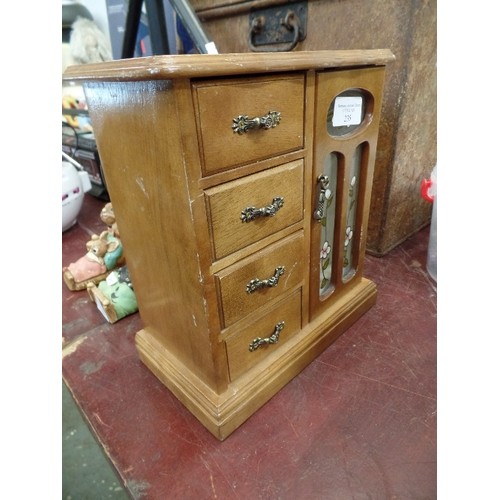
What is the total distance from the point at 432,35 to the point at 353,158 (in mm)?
480

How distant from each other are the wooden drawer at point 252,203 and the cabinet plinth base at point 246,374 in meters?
0.31

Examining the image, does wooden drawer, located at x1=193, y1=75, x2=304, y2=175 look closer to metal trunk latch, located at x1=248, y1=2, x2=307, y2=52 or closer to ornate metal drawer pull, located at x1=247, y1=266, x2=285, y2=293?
ornate metal drawer pull, located at x1=247, y1=266, x2=285, y2=293

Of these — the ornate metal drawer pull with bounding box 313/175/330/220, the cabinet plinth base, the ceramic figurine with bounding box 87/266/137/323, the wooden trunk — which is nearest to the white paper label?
the ornate metal drawer pull with bounding box 313/175/330/220

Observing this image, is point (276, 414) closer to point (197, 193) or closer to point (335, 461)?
point (335, 461)

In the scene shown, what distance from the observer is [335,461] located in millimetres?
656

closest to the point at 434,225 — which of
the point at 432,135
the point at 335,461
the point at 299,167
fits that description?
the point at 432,135

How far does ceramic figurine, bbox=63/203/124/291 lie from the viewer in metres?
1.14

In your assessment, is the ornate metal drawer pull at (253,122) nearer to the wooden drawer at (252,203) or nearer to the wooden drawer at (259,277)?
the wooden drawer at (252,203)

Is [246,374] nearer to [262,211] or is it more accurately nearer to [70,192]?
[262,211]

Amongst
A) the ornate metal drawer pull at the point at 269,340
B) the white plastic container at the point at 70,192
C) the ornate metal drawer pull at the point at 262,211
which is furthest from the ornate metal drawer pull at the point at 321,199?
the white plastic container at the point at 70,192

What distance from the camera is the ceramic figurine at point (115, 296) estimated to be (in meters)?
1.03

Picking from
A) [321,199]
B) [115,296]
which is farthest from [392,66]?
[115,296]

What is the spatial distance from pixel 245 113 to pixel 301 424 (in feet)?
2.02

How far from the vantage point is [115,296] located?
104 centimetres
